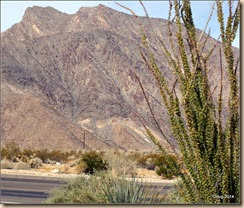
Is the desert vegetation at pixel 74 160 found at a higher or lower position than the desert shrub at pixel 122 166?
lower

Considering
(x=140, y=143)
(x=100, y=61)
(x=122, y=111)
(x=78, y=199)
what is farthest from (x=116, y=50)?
(x=78, y=199)

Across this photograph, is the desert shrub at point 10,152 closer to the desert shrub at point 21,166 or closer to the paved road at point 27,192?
the desert shrub at point 21,166

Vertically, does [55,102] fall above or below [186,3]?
below

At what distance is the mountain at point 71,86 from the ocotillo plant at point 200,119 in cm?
5059

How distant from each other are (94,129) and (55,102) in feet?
24.2

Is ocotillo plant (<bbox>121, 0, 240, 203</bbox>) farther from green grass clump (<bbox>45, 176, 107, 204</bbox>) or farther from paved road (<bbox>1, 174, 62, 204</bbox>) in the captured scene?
paved road (<bbox>1, 174, 62, 204</bbox>)

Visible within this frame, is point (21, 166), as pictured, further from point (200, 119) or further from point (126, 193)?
point (200, 119)

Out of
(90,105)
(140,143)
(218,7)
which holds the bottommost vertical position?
(140,143)

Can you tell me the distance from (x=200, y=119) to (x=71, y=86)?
5999cm

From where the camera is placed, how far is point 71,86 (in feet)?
212

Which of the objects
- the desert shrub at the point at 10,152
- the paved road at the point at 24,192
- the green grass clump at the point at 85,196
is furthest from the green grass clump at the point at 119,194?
the desert shrub at the point at 10,152

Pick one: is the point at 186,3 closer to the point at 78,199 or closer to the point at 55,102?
the point at 78,199

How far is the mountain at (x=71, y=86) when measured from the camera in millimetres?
59156

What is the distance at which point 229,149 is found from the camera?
5285 millimetres
